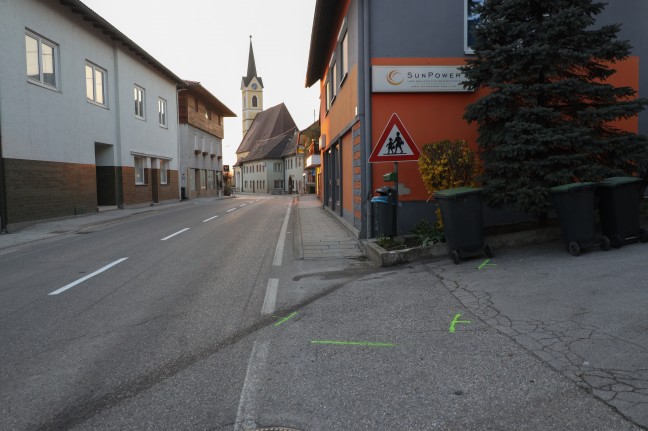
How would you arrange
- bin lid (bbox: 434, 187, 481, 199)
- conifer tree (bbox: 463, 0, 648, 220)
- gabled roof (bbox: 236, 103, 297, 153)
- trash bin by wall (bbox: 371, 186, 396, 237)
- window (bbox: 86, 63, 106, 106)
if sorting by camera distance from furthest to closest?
gabled roof (bbox: 236, 103, 297, 153)
window (bbox: 86, 63, 106, 106)
trash bin by wall (bbox: 371, 186, 396, 237)
conifer tree (bbox: 463, 0, 648, 220)
bin lid (bbox: 434, 187, 481, 199)

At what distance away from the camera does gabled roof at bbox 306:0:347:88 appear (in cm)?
1447

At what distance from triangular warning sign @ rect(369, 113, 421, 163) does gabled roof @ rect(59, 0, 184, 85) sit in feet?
51.6

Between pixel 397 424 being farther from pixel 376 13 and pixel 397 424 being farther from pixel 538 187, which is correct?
pixel 376 13

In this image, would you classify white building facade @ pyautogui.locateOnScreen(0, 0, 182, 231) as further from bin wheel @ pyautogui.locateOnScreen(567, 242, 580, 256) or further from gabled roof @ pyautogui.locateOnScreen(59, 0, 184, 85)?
bin wheel @ pyautogui.locateOnScreen(567, 242, 580, 256)

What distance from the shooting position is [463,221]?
805 centimetres

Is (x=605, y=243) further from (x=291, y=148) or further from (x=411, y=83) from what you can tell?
(x=291, y=148)

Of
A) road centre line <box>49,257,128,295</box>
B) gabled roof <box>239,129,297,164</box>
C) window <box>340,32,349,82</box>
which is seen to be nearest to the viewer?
road centre line <box>49,257,128,295</box>

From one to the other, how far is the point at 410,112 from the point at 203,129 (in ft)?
122

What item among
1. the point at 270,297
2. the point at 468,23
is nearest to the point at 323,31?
the point at 468,23

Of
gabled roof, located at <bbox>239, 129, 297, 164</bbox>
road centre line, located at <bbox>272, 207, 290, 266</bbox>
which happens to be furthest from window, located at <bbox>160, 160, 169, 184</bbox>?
gabled roof, located at <bbox>239, 129, 297, 164</bbox>

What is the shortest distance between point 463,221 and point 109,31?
21.2 meters

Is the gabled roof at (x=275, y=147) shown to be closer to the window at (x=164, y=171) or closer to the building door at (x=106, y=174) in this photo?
the window at (x=164, y=171)

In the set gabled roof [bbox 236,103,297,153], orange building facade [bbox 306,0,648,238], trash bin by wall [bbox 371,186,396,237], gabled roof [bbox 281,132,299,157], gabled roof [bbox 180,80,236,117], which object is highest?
gabled roof [bbox 236,103,297,153]

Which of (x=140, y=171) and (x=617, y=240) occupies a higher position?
(x=140, y=171)
